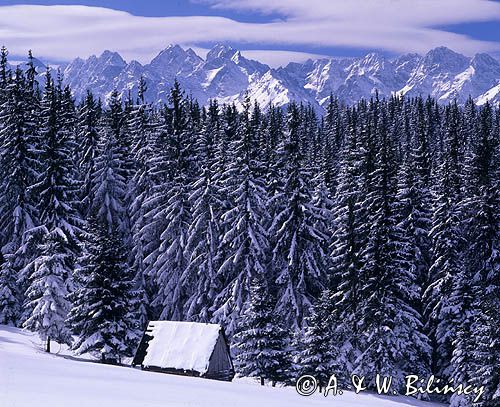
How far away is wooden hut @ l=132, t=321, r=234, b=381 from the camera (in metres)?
29.8

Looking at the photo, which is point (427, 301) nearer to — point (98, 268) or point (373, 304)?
point (373, 304)

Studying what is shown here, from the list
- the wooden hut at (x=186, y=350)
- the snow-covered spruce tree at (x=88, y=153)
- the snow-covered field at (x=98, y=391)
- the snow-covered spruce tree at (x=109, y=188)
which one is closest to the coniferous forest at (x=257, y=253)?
the snow-covered spruce tree at (x=109, y=188)

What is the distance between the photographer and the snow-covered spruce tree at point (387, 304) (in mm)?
35594

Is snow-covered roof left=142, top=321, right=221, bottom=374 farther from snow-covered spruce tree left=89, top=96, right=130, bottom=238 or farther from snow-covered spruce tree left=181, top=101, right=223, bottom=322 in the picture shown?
Answer: snow-covered spruce tree left=89, top=96, right=130, bottom=238

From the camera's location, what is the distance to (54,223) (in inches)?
1580

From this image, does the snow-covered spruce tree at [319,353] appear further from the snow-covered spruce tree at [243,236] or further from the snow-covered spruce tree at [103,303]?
the snow-covered spruce tree at [103,303]

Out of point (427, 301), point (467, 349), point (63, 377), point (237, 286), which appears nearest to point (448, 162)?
point (427, 301)

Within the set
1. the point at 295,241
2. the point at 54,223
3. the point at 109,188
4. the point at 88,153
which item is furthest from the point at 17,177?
the point at 295,241

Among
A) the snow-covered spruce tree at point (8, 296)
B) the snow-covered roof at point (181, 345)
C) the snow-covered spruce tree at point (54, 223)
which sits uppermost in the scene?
the snow-covered spruce tree at point (54, 223)

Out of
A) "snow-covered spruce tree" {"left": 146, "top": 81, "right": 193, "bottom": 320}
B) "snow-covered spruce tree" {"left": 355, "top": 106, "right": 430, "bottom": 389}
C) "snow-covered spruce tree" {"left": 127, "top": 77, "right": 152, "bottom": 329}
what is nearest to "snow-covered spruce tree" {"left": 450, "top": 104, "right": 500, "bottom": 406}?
"snow-covered spruce tree" {"left": 355, "top": 106, "right": 430, "bottom": 389}

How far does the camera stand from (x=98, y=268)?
109ft

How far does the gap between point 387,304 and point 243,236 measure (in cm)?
1086

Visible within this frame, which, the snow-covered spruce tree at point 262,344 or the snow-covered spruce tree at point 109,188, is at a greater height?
the snow-covered spruce tree at point 109,188

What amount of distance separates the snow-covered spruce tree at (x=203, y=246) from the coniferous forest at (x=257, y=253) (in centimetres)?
16
